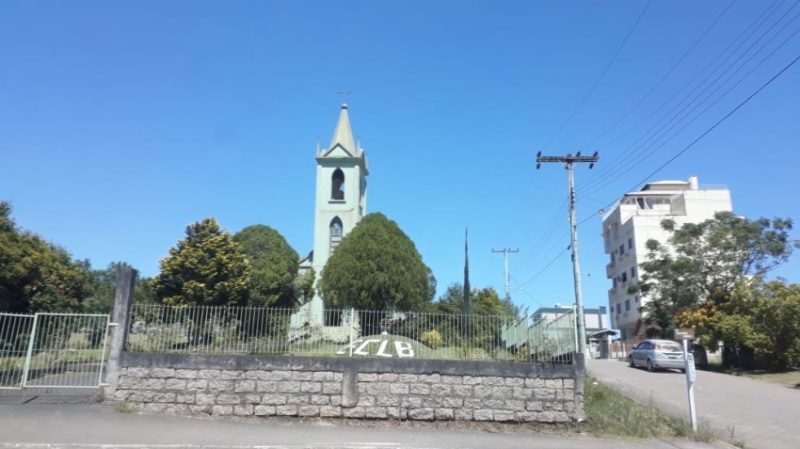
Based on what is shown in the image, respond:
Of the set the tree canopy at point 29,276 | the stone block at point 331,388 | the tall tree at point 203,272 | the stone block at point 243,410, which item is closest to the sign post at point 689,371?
the stone block at point 331,388

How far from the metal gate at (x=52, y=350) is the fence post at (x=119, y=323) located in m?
0.32

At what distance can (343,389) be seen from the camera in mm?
10773

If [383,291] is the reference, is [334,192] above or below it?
above

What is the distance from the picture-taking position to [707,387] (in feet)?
57.0

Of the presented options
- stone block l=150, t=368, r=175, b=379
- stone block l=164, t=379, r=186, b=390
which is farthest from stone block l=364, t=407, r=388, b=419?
stone block l=150, t=368, r=175, b=379

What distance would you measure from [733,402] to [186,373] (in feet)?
45.7

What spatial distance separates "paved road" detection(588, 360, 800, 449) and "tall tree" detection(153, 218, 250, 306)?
17817 mm

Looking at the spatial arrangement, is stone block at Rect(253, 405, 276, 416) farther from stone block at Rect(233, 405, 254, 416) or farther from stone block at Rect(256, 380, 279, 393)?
stone block at Rect(256, 380, 279, 393)

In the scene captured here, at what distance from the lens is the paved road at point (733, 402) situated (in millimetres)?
11281

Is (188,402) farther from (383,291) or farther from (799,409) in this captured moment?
(383,291)

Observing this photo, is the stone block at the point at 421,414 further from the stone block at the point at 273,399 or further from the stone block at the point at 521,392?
the stone block at the point at 273,399

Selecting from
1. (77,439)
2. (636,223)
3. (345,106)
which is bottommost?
(77,439)

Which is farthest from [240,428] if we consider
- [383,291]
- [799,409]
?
[383,291]

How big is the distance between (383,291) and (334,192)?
14.1 metres
